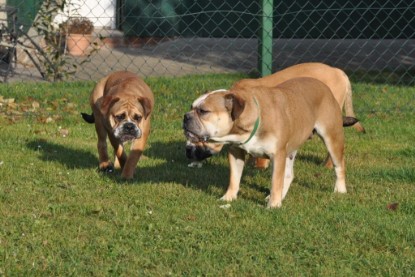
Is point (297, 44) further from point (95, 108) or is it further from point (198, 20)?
point (95, 108)

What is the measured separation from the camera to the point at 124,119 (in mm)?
6941

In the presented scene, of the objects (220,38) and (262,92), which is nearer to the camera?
(262,92)

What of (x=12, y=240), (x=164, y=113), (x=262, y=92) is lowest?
(x=164, y=113)

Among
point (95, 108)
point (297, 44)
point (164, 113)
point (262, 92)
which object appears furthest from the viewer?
point (297, 44)

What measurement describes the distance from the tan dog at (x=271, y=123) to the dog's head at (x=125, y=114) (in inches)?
36.0

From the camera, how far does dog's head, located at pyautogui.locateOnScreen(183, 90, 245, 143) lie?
591cm

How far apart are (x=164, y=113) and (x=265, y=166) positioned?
269cm

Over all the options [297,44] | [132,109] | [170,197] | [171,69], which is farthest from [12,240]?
[297,44]

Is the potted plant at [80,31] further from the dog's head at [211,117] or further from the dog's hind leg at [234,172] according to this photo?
the dog's head at [211,117]

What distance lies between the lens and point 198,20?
20.0 m

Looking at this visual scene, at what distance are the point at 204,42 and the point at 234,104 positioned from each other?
1376cm

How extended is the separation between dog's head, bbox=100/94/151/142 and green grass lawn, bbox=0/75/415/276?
1.34 feet

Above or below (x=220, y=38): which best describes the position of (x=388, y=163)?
above

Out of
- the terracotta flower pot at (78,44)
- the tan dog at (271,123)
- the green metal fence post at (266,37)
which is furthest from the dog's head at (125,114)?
the terracotta flower pot at (78,44)
